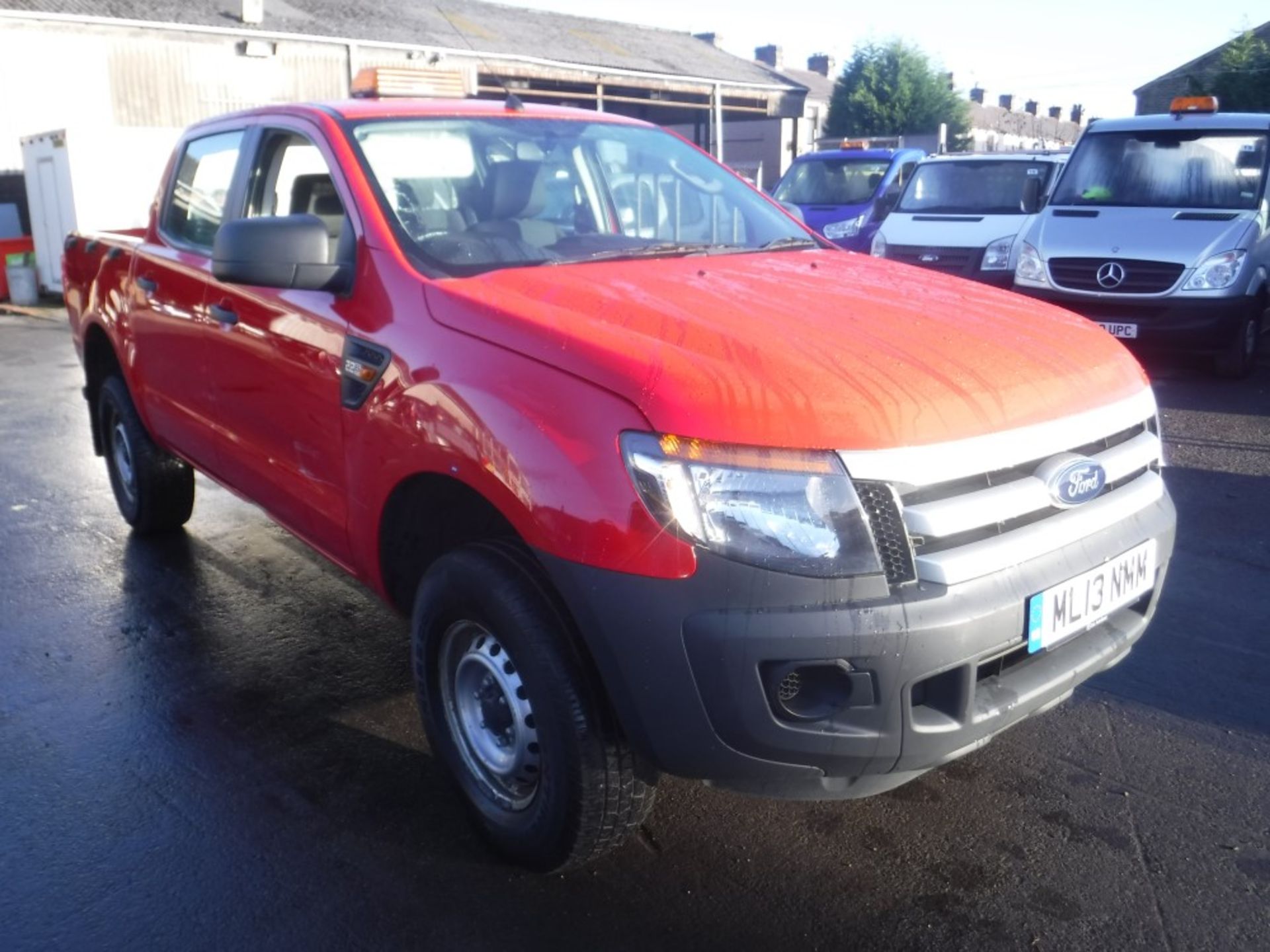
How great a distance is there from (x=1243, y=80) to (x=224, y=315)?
19.2 m

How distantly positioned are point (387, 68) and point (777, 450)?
3185mm

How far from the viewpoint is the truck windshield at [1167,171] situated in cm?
904

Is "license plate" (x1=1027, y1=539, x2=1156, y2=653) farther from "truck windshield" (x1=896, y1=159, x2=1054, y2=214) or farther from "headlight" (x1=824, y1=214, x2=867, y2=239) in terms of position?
"headlight" (x1=824, y1=214, x2=867, y2=239)

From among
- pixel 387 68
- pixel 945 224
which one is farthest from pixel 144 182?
pixel 387 68

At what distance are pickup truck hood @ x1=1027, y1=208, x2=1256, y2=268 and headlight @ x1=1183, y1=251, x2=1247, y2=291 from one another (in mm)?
51

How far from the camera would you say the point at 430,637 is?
292cm

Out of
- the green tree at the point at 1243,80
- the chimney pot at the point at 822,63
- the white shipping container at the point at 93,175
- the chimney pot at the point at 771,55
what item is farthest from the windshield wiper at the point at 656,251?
the chimney pot at the point at 822,63

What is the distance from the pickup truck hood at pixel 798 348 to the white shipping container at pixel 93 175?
15.1 m

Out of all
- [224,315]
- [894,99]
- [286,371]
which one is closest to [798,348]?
[286,371]

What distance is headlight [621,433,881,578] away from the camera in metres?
2.27

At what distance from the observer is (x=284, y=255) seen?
3143mm

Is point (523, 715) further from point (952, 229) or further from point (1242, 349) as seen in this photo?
point (952, 229)

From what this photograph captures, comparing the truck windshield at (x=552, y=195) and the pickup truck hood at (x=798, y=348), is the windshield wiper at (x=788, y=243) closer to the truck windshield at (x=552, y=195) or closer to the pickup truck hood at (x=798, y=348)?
the truck windshield at (x=552, y=195)

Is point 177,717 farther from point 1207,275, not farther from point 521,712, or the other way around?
point 1207,275
